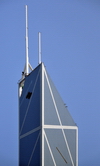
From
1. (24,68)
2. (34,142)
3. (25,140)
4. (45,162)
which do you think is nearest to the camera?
(45,162)

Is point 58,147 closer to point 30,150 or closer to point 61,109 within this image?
point 30,150

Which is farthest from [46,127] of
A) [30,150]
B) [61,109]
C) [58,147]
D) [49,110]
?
[30,150]

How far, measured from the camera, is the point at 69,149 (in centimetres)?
3541

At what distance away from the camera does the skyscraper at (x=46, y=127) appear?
107ft

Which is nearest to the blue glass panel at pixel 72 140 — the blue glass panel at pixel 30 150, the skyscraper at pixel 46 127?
the skyscraper at pixel 46 127

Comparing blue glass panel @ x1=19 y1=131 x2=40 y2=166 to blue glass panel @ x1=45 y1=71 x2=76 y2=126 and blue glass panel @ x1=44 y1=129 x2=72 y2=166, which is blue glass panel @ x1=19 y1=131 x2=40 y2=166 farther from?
blue glass panel @ x1=45 y1=71 x2=76 y2=126

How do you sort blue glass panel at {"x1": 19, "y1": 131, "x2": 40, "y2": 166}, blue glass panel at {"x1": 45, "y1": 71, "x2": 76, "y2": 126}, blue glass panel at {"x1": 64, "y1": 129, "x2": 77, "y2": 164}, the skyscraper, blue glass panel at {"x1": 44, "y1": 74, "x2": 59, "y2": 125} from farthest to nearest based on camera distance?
blue glass panel at {"x1": 64, "y1": 129, "x2": 77, "y2": 164}, blue glass panel at {"x1": 45, "y1": 71, "x2": 76, "y2": 126}, blue glass panel at {"x1": 19, "y1": 131, "x2": 40, "y2": 166}, blue glass panel at {"x1": 44, "y1": 74, "x2": 59, "y2": 125}, the skyscraper

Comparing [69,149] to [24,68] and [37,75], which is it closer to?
[37,75]

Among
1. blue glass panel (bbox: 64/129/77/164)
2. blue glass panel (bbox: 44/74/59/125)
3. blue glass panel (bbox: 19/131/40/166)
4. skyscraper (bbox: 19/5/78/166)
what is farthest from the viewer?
blue glass panel (bbox: 64/129/77/164)

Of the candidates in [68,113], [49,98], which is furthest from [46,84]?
[68,113]

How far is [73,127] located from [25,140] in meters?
6.77

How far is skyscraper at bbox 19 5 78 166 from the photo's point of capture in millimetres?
32719

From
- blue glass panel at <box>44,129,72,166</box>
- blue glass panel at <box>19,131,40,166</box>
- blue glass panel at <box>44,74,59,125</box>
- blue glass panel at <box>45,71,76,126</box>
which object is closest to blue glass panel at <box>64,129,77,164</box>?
blue glass panel at <box>44,129,72,166</box>

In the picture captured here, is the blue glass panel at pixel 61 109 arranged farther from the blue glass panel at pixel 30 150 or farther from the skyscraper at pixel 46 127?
the blue glass panel at pixel 30 150
